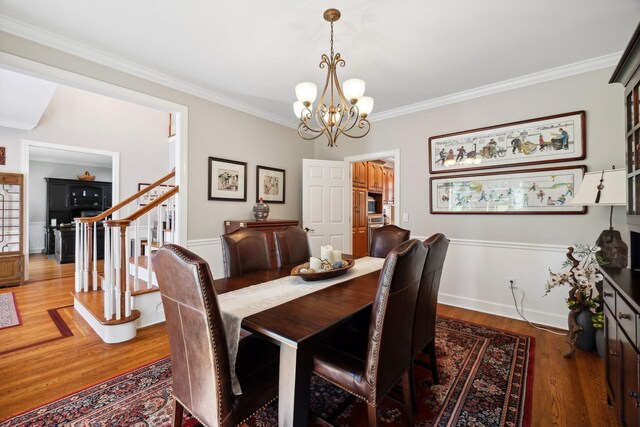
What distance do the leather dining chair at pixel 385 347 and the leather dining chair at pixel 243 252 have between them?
0.90 metres

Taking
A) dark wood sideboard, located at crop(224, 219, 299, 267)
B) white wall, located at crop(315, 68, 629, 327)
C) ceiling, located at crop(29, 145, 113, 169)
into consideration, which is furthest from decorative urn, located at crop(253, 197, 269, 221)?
ceiling, located at crop(29, 145, 113, 169)

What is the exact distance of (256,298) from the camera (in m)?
1.53

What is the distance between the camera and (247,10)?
6.57ft

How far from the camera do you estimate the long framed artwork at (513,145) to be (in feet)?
9.06

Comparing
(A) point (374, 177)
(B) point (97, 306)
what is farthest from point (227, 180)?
(A) point (374, 177)

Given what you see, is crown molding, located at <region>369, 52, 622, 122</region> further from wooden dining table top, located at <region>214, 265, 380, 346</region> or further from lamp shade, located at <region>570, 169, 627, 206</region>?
wooden dining table top, located at <region>214, 265, 380, 346</region>

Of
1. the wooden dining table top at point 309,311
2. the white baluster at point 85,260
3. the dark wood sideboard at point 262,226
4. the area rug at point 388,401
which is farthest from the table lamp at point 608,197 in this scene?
the white baluster at point 85,260

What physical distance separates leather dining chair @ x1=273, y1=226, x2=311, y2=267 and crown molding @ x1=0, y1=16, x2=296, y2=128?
1964mm

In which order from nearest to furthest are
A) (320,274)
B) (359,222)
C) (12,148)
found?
(320,274)
(12,148)
(359,222)

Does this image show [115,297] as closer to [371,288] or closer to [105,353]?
[105,353]

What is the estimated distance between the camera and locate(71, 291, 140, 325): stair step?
8.39ft

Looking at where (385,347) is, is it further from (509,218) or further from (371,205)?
(371,205)

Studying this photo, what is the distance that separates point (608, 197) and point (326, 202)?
300cm

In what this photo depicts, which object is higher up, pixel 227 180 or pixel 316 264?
pixel 227 180
